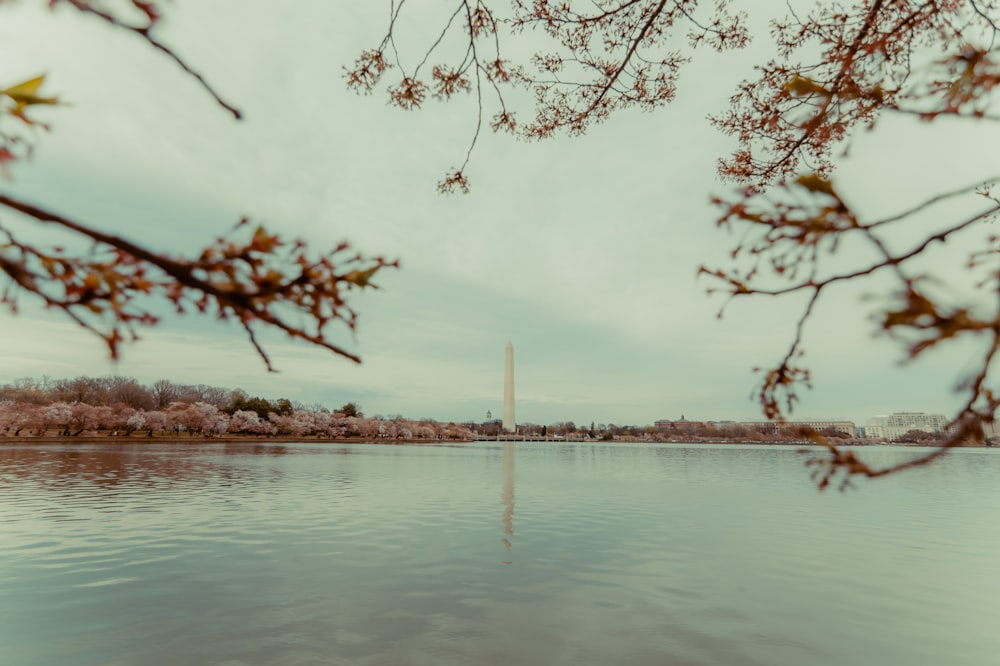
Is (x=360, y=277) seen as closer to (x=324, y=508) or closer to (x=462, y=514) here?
(x=462, y=514)

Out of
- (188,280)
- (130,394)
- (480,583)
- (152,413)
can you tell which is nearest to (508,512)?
(480,583)

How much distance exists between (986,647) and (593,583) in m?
7.58

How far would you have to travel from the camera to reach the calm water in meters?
9.30

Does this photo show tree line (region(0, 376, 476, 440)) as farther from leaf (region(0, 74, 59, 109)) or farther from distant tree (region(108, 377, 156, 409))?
leaf (region(0, 74, 59, 109))

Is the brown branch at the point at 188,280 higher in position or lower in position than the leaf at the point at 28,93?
lower

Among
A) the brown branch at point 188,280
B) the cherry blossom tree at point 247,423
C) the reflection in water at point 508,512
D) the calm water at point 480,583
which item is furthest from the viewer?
the cherry blossom tree at point 247,423

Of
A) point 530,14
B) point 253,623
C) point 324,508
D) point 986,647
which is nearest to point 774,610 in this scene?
point 986,647

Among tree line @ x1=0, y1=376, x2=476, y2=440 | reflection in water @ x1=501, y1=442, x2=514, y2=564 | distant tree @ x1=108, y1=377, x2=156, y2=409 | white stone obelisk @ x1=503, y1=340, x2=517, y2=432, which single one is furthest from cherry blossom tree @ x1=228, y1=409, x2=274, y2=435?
reflection in water @ x1=501, y1=442, x2=514, y2=564

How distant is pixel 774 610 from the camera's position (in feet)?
38.0

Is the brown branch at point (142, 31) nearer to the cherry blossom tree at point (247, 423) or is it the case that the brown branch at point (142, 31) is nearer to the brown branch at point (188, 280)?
the brown branch at point (188, 280)

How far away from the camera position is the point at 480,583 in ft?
42.2

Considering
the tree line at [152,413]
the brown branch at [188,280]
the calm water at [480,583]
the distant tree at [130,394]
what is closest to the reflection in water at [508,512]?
the calm water at [480,583]

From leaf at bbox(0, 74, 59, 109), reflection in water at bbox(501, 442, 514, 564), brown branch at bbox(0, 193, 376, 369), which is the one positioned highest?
leaf at bbox(0, 74, 59, 109)

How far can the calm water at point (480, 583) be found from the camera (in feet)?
30.5
